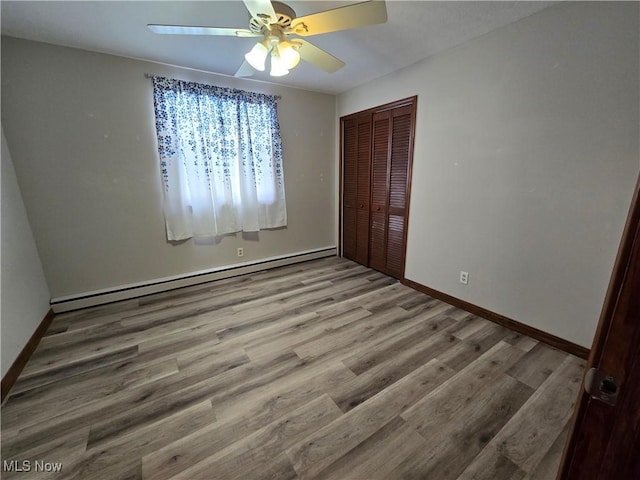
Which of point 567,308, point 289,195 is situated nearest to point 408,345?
point 567,308

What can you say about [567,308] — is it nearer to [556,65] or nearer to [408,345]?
[408,345]

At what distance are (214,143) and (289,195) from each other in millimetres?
1134

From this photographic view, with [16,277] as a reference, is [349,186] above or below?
above

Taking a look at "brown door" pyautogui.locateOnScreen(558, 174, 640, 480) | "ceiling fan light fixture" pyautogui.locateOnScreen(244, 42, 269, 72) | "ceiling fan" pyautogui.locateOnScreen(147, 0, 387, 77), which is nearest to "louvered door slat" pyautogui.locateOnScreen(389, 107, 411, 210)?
"ceiling fan" pyautogui.locateOnScreen(147, 0, 387, 77)

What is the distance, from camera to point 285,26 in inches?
55.9

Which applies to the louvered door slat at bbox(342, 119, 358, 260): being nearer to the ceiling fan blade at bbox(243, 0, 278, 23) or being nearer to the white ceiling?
the white ceiling

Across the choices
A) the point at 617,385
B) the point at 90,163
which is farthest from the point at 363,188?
the point at 617,385

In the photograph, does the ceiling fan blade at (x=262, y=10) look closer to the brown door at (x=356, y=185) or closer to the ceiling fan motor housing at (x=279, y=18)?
the ceiling fan motor housing at (x=279, y=18)

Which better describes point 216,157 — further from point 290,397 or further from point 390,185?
point 290,397

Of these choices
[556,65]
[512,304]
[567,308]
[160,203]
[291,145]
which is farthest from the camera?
[291,145]

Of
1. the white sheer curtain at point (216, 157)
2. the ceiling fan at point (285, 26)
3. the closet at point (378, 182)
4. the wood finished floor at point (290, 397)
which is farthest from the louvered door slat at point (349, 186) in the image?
the ceiling fan at point (285, 26)

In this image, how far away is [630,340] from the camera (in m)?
0.46
